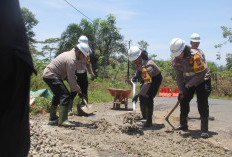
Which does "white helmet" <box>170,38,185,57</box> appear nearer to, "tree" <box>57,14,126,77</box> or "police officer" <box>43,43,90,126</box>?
"police officer" <box>43,43,90,126</box>

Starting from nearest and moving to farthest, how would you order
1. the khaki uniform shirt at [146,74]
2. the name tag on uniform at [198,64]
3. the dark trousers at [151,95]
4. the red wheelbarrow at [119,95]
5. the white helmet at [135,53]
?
1. the name tag on uniform at [198,64]
2. the khaki uniform shirt at [146,74]
3. the white helmet at [135,53]
4. the dark trousers at [151,95]
5. the red wheelbarrow at [119,95]

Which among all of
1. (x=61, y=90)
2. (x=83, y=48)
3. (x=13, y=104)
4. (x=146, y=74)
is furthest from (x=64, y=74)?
(x=13, y=104)

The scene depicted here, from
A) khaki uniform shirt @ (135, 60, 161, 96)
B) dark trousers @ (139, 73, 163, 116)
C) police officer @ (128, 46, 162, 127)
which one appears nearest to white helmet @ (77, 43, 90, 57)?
police officer @ (128, 46, 162, 127)

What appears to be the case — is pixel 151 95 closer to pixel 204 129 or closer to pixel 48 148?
pixel 204 129

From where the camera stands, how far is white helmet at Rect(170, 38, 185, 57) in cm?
476

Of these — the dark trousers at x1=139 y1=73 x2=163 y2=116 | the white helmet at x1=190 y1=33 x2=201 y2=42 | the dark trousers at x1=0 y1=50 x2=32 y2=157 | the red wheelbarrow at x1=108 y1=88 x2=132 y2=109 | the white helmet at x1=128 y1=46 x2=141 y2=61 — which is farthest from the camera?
the red wheelbarrow at x1=108 y1=88 x2=132 y2=109

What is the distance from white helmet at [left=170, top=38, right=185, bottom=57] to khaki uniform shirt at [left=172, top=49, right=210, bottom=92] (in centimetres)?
18

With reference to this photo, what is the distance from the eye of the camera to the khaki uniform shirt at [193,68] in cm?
466

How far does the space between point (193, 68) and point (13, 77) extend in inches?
166

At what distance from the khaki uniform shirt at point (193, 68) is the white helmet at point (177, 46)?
179 mm

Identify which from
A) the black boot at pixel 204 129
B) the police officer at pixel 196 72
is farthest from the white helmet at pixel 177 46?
the black boot at pixel 204 129

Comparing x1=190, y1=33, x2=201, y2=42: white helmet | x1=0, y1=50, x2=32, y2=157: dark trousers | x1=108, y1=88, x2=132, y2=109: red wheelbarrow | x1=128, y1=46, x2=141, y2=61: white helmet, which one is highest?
x1=190, y1=33, x2=201, y2=42: white helmet

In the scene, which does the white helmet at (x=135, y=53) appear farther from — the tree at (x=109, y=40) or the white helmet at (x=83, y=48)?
the tree at (x=109, y=40)

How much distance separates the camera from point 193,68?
15.5ft
